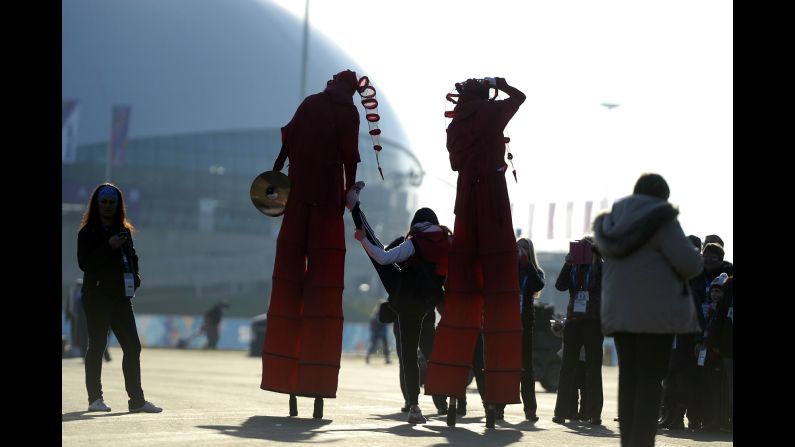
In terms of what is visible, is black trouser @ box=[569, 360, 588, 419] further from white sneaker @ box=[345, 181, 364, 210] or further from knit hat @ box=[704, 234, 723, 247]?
white sneaker @ box=[345, 181, 364, 210]

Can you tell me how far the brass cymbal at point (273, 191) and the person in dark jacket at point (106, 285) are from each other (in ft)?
3.32

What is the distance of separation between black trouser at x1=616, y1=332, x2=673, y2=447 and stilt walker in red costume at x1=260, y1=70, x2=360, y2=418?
3.00 m

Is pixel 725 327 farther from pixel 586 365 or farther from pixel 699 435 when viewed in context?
pixel 586 365

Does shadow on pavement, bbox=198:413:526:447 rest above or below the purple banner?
below

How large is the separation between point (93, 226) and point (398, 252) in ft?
7.13

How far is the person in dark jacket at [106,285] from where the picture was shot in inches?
392

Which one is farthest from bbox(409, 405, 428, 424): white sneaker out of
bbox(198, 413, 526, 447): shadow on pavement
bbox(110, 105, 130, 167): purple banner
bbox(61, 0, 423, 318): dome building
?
bbox(61, 0, 423, 318): dome building

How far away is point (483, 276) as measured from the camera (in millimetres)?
9344

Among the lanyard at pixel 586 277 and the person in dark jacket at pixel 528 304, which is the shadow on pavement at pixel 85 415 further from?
the lanyard at pixel 586 277

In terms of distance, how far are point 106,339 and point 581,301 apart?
12.0ft

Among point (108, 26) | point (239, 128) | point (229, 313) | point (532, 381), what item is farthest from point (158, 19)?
point (532, 381)

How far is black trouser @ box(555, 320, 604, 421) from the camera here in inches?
440

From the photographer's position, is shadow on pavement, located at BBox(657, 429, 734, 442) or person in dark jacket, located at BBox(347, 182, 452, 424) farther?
Result: shadow on pavement, located at BBox(657, 429, 734, 442)
